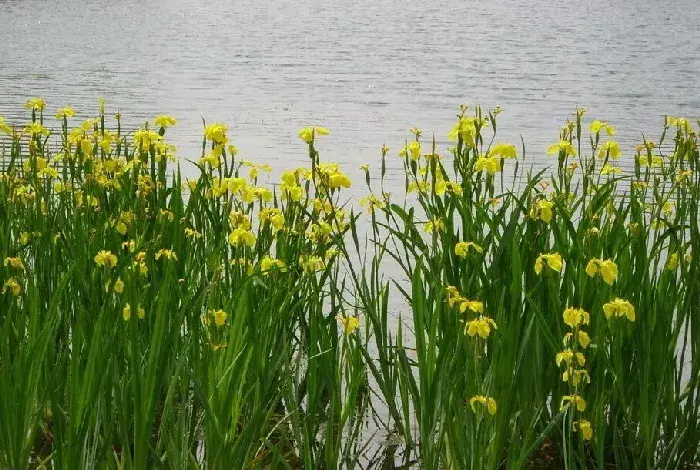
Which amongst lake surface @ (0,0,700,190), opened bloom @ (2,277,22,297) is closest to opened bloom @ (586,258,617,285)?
opened bloom @ (2,277,22,297)

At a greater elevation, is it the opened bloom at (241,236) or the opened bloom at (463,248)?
the opened bloom at (241,236)

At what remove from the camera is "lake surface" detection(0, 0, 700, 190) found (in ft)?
39.9

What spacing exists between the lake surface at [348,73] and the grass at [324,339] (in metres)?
5.52

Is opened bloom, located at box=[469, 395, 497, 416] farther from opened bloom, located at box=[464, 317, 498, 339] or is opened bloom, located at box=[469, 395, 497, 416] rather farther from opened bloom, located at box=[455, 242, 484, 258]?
opened bloom, located at box=[455, 242, 484, 258]

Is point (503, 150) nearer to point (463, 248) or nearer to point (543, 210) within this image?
point (543, 210)

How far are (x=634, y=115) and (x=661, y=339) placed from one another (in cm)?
1080

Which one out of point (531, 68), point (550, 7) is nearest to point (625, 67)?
point (531, 68)

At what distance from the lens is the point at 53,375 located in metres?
2.99

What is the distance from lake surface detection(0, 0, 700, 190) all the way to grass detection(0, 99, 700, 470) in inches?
217

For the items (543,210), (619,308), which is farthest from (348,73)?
(619,308)

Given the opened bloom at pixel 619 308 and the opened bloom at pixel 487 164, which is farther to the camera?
the opened bloom at pixel 487 164

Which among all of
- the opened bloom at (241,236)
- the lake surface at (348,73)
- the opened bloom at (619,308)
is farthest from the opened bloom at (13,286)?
the lake surface at (348,73)

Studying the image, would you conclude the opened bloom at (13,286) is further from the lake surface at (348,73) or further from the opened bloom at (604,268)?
the lake surface at (348,73)

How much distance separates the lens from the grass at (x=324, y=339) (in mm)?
2865
